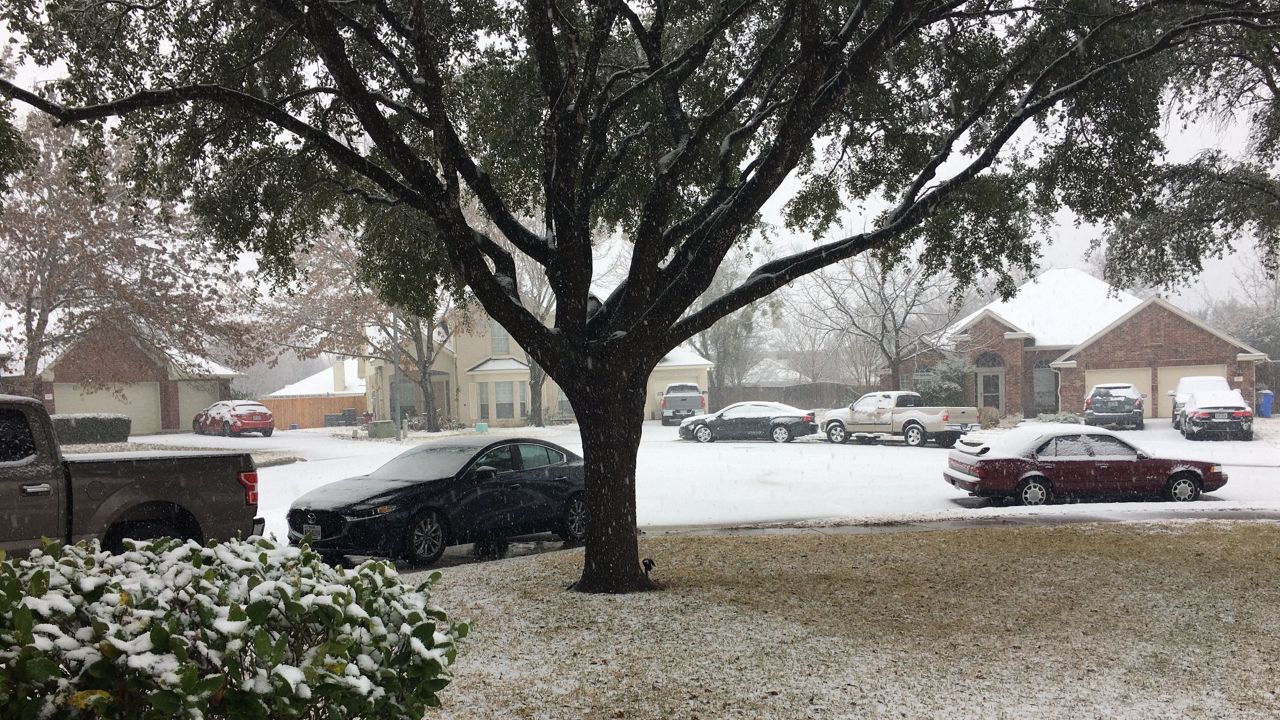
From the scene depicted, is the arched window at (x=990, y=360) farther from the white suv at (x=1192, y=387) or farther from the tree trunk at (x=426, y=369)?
the tree trunk at (x=426, y=369)

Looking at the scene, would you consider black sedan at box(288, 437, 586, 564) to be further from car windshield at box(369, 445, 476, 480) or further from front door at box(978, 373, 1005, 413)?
front door at box(978, 373, 1005, 413)

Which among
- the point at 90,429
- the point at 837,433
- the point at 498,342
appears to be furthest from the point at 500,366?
the point at 837,433

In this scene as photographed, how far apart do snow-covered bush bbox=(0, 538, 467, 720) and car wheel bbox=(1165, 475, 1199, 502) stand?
563 inches

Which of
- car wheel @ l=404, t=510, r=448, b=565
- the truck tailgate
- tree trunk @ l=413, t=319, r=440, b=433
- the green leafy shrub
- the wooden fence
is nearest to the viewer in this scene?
the truck tailgate

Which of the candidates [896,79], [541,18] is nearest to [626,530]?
[541,18]

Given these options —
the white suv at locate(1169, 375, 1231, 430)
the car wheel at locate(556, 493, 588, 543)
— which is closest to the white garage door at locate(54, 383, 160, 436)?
the car wheel at locate(556, 493, 588, 543)

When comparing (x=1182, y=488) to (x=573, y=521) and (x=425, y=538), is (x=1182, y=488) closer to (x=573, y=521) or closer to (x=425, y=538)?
(x=573, y=521)

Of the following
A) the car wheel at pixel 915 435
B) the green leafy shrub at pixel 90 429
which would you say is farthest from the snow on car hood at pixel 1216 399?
the green leafy shrub at pixel 90 429

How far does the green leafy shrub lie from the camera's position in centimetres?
2667

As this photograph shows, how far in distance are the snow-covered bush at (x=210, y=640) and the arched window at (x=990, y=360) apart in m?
36.4

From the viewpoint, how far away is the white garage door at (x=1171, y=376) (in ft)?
105

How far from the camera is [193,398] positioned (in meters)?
38.9

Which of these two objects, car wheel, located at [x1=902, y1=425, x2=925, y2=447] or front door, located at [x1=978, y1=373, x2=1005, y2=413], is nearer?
car wheel, located at [x1=902, y1=425, x2=925, y2=447]

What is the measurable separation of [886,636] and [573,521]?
5947mm
